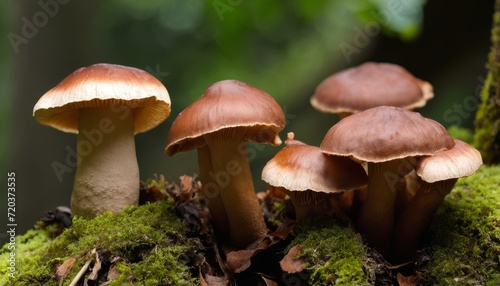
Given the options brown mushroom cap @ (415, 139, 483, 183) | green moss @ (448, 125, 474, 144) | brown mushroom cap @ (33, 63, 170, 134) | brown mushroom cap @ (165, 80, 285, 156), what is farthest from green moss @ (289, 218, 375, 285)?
green moss @ (448, 125, 474, 144)

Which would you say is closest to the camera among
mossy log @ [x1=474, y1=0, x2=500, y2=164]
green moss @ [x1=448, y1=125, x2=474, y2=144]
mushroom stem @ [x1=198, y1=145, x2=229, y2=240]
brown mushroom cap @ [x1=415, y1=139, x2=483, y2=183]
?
brown mushroom cap @ [x1=415, y1=139, x2=483, y2=183]

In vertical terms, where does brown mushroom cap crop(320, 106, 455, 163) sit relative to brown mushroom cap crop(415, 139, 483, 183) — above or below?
above

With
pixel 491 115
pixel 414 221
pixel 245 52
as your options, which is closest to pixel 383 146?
pixel 414 221

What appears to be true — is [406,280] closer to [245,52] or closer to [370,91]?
[370,91]

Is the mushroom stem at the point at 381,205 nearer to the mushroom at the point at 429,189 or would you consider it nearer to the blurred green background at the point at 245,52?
the mushroom at the point at 429,189

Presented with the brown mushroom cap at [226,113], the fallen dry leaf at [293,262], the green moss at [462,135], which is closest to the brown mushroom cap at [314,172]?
the brown mushroom cap at [226,113]

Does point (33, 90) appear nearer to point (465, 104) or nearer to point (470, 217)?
point (470, 217)

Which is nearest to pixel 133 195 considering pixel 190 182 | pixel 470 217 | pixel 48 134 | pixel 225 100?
pixel 190 182

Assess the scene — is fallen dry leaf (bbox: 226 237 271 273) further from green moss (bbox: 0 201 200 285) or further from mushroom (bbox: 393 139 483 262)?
mushroom (bbox: 393 139 483 262)
